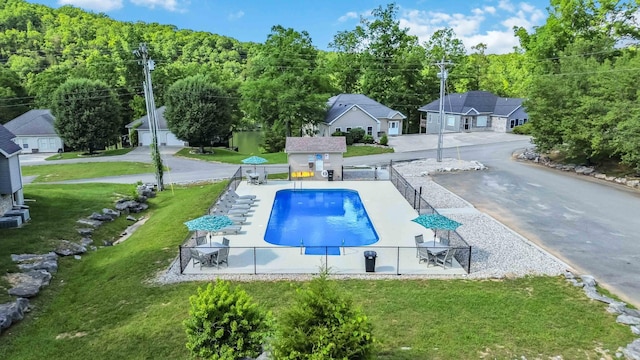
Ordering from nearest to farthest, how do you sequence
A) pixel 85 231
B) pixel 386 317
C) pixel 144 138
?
1. pixel 386 317
2. pixel 85 231
3. pixel 144 138

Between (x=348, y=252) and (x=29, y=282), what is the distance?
1079 centimetres

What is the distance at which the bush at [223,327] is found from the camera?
8.30 m

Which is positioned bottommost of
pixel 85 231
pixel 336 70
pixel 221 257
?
pixel 85 231

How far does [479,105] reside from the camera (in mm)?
54938

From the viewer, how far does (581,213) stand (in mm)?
21406

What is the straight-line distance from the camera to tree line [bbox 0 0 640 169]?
32.4 meters

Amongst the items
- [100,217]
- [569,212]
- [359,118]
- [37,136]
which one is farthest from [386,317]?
[37,136]

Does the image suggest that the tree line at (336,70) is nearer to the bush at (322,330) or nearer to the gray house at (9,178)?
the gray house at (9,178)

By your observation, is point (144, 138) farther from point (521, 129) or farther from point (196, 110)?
point (521, 129)

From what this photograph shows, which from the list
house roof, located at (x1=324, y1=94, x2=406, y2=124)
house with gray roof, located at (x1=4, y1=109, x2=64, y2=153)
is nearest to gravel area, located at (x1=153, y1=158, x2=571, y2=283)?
house roof, located at (x1=324, y1=94, x2=406, y2=124)

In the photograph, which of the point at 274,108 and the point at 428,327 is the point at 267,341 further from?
the point at 274,108

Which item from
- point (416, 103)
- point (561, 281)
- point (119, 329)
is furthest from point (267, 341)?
point (416, 103)

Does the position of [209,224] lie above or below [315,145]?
below

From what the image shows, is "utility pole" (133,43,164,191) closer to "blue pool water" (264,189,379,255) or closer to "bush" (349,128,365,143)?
"blue pool water" (264,189,379,255)
